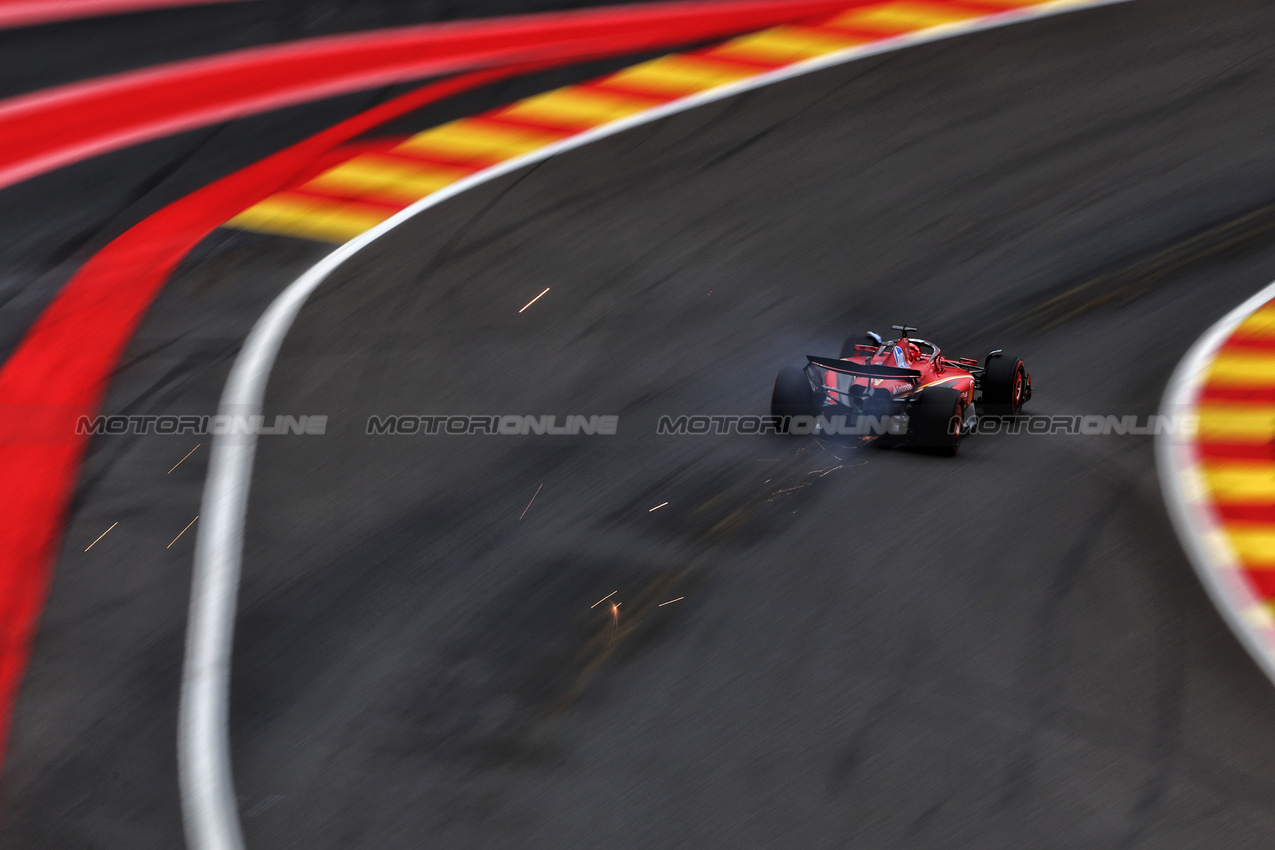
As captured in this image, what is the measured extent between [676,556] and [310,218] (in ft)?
21.4

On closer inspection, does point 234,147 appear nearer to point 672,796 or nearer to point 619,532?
point 619,532

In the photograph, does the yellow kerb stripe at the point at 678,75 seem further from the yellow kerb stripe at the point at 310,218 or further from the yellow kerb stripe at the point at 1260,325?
the yellow kerb stripe at the point at 1260,325

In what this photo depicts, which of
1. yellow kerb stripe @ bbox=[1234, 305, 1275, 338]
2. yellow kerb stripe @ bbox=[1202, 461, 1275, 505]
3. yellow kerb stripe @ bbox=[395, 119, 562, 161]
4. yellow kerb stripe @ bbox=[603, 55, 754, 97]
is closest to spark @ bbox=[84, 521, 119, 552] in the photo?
yellow kerb stripe @ bbox=[395, 119, 562, 161]

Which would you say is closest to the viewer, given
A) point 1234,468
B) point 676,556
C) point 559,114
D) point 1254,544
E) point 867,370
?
point 676,556

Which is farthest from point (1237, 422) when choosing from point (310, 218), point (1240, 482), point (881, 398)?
point (310, 218)

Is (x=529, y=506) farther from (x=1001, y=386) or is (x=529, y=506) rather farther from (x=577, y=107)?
(x=577, y=107)

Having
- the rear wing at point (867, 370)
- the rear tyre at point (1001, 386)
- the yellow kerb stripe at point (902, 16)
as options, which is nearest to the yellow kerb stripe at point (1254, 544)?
the rear tyre at point (1001, 386)

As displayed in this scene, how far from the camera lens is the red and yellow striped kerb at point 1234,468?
714cm

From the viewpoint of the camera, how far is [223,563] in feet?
23.9

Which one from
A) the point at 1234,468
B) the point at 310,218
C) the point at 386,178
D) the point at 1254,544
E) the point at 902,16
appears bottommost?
the point at 1254,544

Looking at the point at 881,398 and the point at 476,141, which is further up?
the point at 476,141

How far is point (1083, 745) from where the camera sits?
580 cm

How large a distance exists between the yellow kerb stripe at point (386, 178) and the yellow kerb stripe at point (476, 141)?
0.34 meters

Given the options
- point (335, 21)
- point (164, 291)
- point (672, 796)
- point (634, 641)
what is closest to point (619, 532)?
point (634, 641)
